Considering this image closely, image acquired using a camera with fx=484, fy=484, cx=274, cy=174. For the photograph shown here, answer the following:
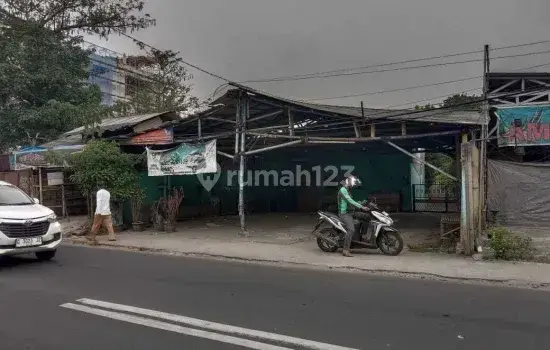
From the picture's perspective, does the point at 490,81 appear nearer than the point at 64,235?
No

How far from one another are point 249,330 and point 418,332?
1.74 metres

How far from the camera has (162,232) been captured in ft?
48.4

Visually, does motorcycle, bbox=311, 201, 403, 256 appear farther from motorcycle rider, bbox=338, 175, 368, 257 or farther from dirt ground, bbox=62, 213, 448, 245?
dirt ground, bbox=62, 213, 448, 245

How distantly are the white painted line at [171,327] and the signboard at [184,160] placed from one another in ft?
27.1

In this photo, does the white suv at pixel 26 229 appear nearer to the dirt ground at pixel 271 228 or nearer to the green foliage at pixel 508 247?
the dirt ground at pixel 271 228

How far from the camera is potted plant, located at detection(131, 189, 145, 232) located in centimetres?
1506

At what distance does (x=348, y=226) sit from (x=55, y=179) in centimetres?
1189

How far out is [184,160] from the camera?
14.6 m

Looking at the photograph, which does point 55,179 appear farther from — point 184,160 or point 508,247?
point 508,247

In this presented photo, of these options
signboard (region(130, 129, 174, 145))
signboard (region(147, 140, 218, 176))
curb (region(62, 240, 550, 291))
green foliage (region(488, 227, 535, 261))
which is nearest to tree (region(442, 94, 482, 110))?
green foliage (region(488, 227, 535, 261))

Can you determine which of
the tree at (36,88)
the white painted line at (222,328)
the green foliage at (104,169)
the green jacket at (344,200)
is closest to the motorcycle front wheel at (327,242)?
the green jacket at (344,200)

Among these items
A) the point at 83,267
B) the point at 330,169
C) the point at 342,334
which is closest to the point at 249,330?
the point at 342,334

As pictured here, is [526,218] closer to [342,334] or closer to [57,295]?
[342,334]

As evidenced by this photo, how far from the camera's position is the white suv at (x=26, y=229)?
883 cm
